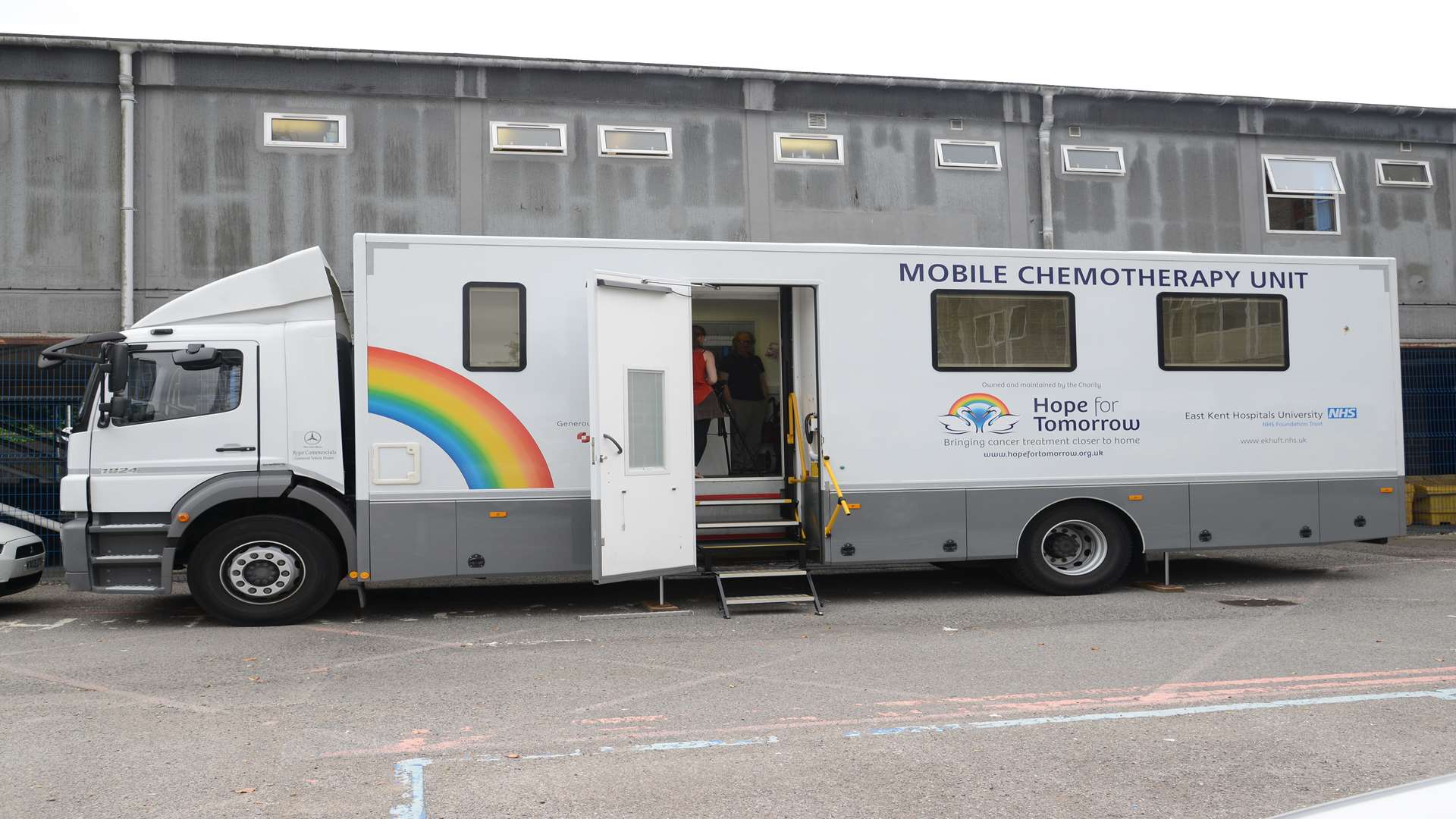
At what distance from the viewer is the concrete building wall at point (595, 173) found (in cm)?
1309

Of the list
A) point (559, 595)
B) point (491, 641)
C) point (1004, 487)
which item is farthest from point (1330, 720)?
point (559, 595)

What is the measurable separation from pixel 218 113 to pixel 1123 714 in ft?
41.1

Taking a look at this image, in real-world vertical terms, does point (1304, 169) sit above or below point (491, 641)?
above

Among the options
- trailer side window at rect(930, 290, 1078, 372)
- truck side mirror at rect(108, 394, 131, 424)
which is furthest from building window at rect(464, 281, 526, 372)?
trailer side window at rect(930, 290, 1078, 372)

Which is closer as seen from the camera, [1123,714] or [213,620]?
[1123,714]

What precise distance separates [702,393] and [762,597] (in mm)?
1988

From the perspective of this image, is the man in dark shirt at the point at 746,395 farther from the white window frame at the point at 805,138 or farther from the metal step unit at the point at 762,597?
the white window frame at the point at 805,138

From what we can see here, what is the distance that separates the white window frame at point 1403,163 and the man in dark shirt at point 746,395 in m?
11.7

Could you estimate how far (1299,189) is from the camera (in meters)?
16.1

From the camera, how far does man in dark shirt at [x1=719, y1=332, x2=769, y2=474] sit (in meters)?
10.4

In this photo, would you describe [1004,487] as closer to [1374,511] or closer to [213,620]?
[1374,511]

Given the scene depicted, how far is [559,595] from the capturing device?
9.98 metres

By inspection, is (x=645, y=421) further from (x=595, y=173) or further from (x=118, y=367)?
(x=595, y=173)

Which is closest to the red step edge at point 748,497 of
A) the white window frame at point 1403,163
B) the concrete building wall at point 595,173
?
the concrete building wall at point 595,173
